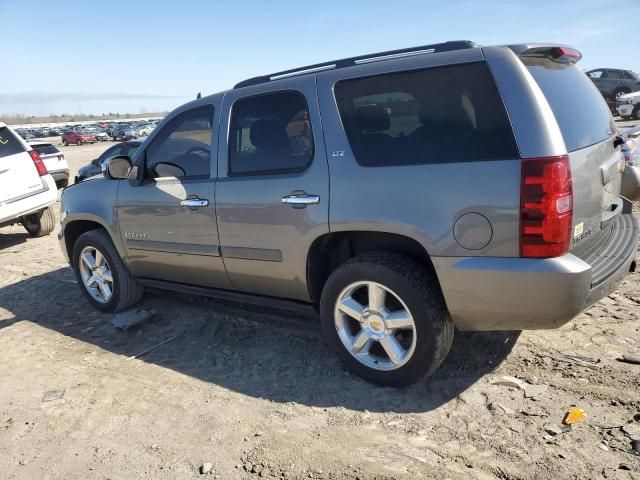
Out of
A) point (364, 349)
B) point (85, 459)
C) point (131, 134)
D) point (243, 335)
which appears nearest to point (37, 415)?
point (85, 459)

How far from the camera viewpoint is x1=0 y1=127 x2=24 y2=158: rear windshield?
785 cm

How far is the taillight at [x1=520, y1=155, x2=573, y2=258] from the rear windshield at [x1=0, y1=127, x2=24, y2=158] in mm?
7781

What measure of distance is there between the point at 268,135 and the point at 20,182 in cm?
591

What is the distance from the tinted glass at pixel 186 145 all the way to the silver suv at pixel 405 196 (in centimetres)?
1

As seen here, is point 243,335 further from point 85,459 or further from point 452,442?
point 452,442

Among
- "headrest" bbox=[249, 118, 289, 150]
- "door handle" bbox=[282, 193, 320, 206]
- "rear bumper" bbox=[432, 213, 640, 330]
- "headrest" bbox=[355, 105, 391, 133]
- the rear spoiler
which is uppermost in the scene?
the rear spoiler

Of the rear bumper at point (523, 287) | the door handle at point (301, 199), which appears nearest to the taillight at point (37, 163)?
the door handle at point (301, 199)

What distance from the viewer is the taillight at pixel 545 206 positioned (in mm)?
2535

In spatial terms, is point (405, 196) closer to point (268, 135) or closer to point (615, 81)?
point (268, 135)

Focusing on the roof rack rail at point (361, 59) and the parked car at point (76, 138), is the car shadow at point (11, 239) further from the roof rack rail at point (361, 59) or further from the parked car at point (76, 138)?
the parked car at point (76, 138)

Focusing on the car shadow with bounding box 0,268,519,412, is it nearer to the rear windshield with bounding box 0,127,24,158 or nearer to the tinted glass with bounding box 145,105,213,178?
the tinted glass with bounding box 145,105,213,178

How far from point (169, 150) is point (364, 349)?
223cm

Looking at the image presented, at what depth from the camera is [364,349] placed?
10.8 feet

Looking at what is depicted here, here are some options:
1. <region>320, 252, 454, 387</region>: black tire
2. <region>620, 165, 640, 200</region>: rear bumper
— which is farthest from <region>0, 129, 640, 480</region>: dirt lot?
<region>620, 165, 640, 200</region>: rear bumper
